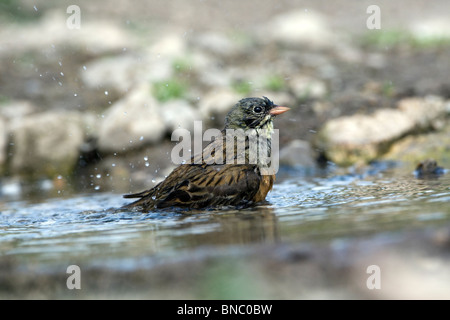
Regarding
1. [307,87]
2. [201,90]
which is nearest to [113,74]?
[201,90]

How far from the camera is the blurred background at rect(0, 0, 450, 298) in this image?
914 cm

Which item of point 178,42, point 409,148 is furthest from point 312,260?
point 178,42

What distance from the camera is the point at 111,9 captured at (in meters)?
17.3

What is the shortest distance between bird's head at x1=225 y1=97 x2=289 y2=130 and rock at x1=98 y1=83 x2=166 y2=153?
3830mm

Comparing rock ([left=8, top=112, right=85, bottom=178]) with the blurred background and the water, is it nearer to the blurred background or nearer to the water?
the blurred background

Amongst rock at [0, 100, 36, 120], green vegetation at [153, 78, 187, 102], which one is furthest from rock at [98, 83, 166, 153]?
rock at [0, 100, 36, 120]

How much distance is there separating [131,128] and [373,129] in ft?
12.7

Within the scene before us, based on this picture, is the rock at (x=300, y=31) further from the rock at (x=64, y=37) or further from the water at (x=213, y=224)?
the water at (x=213, y=224)

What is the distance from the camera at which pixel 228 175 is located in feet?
19.1

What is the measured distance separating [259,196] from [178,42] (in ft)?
26.4

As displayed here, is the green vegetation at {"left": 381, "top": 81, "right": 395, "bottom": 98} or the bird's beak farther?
the green vegetation at {"left": 381, "top": 81, "right": 395, "bottom": 98}

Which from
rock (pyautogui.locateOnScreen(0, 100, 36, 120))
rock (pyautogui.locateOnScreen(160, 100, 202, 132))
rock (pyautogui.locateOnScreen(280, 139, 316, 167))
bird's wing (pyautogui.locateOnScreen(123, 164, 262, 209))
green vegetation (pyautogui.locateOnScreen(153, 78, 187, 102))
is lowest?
bird's wing (pyautogui.locateOnScreen(123, 164, 262, 209))

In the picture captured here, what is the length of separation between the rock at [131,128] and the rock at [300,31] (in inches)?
212
